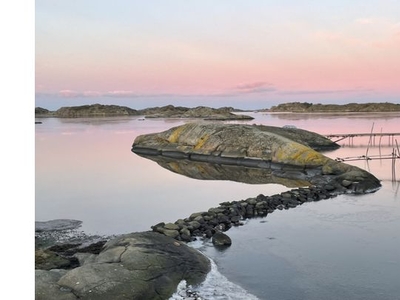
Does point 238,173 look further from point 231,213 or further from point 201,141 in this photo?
point 231,213

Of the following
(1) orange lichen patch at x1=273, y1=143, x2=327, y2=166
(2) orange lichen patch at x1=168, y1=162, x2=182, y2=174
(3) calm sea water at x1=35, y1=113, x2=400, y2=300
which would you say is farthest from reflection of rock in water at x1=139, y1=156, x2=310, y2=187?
(3) calm sea water at x1=35, y1=113, x2=400, y2=300

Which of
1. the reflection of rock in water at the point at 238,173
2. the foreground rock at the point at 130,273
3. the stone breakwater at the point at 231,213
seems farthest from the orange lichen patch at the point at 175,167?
the foreground rock at the point at 130,273

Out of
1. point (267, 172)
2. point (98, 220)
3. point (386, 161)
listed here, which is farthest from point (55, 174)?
point (386, 161)

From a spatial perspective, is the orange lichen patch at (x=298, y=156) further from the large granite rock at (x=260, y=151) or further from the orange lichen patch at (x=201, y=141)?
the orange lichen patch at (x=201, y=141)

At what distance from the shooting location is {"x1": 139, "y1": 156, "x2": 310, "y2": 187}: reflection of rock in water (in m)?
23.6

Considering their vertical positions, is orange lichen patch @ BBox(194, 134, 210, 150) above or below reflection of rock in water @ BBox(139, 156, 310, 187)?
above

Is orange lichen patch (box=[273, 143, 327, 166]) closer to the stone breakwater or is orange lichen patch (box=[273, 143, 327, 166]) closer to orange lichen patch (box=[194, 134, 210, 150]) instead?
the stone breakwater

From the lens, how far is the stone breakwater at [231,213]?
41.6 ft

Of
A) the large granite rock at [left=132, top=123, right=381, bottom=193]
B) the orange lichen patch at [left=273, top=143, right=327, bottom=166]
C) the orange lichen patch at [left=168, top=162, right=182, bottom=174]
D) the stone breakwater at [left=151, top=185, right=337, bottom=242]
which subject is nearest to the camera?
the stone breakwater at [left=151, top=185, right=337, bottom=242]

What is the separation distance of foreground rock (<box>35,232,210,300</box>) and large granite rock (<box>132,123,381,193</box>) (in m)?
13.1

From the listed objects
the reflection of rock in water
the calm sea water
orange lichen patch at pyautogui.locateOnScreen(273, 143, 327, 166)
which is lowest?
the calm sea water

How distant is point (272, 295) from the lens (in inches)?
320

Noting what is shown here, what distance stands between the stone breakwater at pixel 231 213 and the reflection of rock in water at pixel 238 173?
11.1ft
